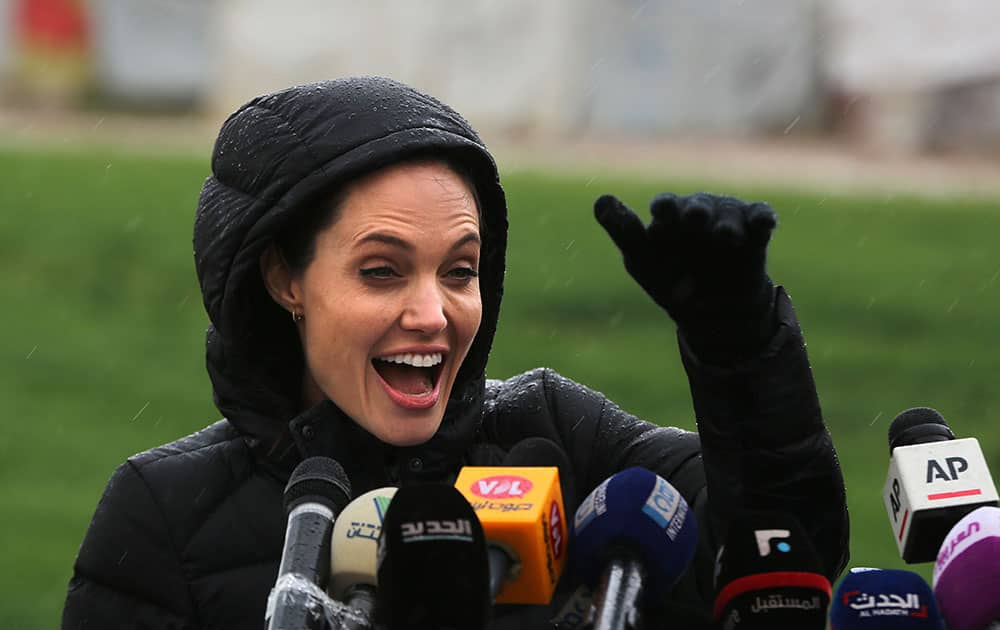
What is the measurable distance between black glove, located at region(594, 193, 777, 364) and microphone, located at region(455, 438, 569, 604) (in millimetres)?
240

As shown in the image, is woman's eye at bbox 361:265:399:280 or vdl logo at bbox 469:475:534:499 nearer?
vdl logo at bbox 469:475:534:499

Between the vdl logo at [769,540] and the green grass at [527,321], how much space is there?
20.5ft

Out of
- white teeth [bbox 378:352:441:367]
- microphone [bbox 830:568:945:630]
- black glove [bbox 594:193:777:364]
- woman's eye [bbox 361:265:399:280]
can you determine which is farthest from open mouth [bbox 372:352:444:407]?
microphone [bbox 830:568:945:630]

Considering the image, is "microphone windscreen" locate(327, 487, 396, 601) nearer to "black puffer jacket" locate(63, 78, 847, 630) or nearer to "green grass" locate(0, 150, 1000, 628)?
"black puffer jacket" locate(63, 78, 847, 630)

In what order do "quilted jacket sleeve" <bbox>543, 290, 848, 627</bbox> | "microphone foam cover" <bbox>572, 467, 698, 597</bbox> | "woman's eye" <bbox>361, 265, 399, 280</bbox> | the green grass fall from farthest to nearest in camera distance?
the green grass < "woman's eye" <bbox>361, 265, 399, 280</bbox> < "quilted jacket sleeve" <bbox>543, 290, 848, 627</bbox> < "microphone foam cover" <bbox>572, 467, 698, 597</bbox>

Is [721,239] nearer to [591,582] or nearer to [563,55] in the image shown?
[591,582]

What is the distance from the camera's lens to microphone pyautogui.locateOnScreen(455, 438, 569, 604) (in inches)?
80.6

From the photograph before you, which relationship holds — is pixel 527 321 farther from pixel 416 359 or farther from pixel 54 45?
pixel 416 359

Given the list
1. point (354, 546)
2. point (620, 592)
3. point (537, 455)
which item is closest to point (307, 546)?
point (354, 546)

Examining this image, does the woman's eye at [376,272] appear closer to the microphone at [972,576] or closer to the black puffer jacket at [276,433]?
the black puffer jacket at [276,433]

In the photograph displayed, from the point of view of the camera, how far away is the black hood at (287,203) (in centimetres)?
245

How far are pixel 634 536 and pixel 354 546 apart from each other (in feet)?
1.02

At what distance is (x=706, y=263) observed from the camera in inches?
81.9

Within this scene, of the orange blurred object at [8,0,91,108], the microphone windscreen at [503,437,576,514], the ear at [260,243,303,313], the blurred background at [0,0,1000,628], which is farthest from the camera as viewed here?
the orange blurred object at [8,0,91,108]
